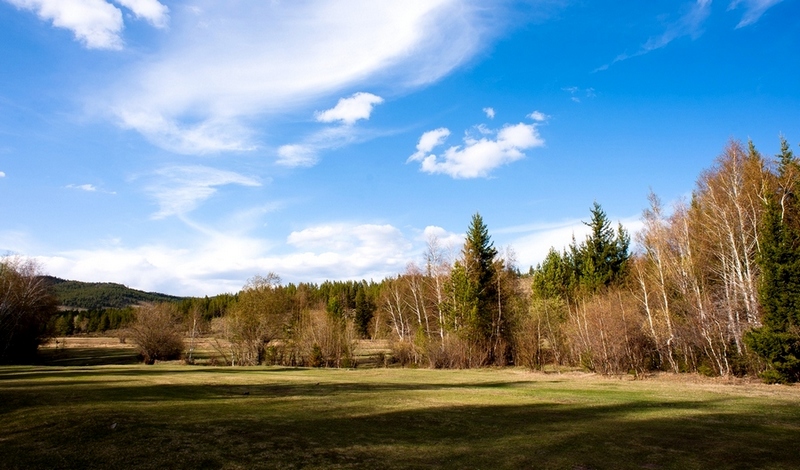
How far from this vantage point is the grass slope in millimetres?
8781

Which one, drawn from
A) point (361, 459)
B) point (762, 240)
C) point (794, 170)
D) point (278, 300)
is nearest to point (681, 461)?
point (361, 459)

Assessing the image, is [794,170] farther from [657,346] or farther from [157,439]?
[157,439]

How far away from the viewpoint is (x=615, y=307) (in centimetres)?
3497

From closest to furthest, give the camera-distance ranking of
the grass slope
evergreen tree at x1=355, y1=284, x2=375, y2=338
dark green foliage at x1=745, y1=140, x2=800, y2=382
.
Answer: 1. the grass slope
2. dark green foliage at x1=745, y1=140, x2=800, y2=382
3. evergreen tree at x1=355, y1=284, x2=375, y2=338

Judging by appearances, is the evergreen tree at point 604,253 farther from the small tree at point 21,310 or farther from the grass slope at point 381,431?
the small tree at point 21,310

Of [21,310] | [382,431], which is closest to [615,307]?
[382,431]

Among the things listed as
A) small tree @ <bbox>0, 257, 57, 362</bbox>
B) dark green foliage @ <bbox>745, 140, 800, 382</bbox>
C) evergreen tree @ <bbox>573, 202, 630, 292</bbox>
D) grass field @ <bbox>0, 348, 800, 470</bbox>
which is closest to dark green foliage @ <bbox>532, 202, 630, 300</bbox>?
evergreen tree @ <bbox>573, 202, 630, 292</bbox>

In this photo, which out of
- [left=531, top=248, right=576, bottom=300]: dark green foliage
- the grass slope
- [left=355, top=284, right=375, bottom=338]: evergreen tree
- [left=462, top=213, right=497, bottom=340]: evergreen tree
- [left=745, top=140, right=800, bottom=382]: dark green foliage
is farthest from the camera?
[left=355, top=284, right=375, bottom=338]: evergreen tree

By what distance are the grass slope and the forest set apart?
1303 centimetres

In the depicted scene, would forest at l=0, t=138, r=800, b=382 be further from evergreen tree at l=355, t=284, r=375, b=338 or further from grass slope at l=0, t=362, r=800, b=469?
evergreen tree at l=355, t=284, r=375, b=338

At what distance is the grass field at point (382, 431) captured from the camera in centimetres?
879

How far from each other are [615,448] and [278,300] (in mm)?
50048

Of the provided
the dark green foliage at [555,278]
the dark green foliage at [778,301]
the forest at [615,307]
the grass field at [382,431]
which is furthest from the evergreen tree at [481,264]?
the grass field at [382,431]

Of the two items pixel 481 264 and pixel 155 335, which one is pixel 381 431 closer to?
pixel 481 264
